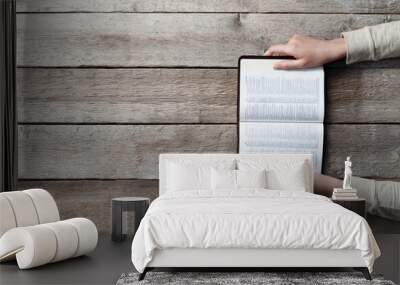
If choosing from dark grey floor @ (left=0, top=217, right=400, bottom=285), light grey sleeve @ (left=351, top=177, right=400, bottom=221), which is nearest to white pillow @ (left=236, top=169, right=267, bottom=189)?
light grey sleeve @ (left=351, top=177, right=400, bottom=221)

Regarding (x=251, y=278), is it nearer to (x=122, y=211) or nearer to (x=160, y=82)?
(x=122, y=211)

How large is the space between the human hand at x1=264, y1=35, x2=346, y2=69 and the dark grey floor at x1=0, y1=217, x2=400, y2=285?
1.53m

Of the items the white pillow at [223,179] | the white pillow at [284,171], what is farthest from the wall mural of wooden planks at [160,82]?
the white pillow at [223,179]

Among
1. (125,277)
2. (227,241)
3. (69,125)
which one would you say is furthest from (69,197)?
(227,241)

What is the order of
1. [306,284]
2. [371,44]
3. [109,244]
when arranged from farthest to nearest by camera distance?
[371,44] → [109,244] → [306,284]

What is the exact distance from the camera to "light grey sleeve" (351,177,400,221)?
206 inches

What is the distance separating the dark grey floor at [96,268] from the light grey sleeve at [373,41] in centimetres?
152

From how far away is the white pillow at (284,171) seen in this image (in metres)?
4.92

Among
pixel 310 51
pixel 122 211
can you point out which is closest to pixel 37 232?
pixel 122 211

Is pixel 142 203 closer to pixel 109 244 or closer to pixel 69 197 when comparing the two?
pixel 109 244

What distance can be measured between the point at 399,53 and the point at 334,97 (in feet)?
2.05

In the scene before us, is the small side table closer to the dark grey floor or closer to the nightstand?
the dark grey floor

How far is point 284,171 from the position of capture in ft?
16.3

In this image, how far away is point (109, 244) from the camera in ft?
15.9
